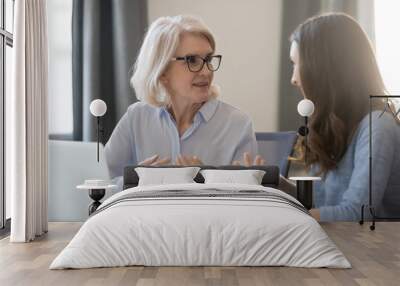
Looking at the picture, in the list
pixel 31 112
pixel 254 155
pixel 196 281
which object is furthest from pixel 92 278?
pixel 254 155

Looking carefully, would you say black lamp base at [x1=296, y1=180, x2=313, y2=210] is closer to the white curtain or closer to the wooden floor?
the wooden floor

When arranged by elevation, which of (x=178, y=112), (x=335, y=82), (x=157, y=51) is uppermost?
(x=157, y=51)

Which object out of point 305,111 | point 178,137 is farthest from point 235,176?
point 305,111

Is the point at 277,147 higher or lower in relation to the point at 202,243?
higher

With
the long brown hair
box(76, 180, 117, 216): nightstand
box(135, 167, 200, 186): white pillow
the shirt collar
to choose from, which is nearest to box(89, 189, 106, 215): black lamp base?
box(76, 180, 117, 216): nightstand

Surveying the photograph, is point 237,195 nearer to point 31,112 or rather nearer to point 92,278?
point 92,278

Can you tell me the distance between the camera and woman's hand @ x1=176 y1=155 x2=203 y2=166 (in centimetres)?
636

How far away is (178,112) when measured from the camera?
640 centimetres

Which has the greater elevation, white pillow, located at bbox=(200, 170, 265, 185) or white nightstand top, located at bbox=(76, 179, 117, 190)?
white pillow, located at bbox=(200, 170, 265, 185)

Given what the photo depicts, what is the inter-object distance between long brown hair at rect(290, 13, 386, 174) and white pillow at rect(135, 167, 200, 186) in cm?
119

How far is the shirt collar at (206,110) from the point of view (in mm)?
6414

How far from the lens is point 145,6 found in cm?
660

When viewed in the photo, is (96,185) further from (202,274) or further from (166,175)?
(202,274)

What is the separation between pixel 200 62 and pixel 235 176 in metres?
1.25
